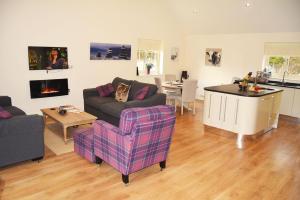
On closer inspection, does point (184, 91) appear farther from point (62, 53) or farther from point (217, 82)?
point (62, 53)

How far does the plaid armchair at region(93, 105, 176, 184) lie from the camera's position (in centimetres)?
285

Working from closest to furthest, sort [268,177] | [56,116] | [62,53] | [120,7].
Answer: [268,177] < [56,116] < [62,53] < [120,7]

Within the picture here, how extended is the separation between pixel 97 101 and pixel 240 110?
315cm

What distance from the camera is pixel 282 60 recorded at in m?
6.95

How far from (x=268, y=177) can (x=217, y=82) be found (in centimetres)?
A: 529

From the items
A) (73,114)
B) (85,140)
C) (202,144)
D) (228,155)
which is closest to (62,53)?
(73,114)

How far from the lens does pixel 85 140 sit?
370 cm

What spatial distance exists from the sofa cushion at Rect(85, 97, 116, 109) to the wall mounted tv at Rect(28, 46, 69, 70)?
1.14 meters

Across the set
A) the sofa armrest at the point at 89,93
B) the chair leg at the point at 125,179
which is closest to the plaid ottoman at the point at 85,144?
the chair leg at the point at 125,179

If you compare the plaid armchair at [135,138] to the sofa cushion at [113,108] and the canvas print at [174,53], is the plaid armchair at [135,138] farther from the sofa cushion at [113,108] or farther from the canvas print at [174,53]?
the canvas print at [174,53]

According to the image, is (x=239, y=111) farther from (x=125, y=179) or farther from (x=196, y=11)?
(x=196, y=11)

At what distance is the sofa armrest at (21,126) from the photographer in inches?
125

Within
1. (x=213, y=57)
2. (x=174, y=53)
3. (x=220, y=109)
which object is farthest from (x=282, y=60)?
(x=174, y=53)

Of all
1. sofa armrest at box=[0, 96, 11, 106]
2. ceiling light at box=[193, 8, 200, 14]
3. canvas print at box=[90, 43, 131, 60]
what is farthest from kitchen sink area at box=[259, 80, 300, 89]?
sofa armrest at box=[0, 96, 11, 106]
